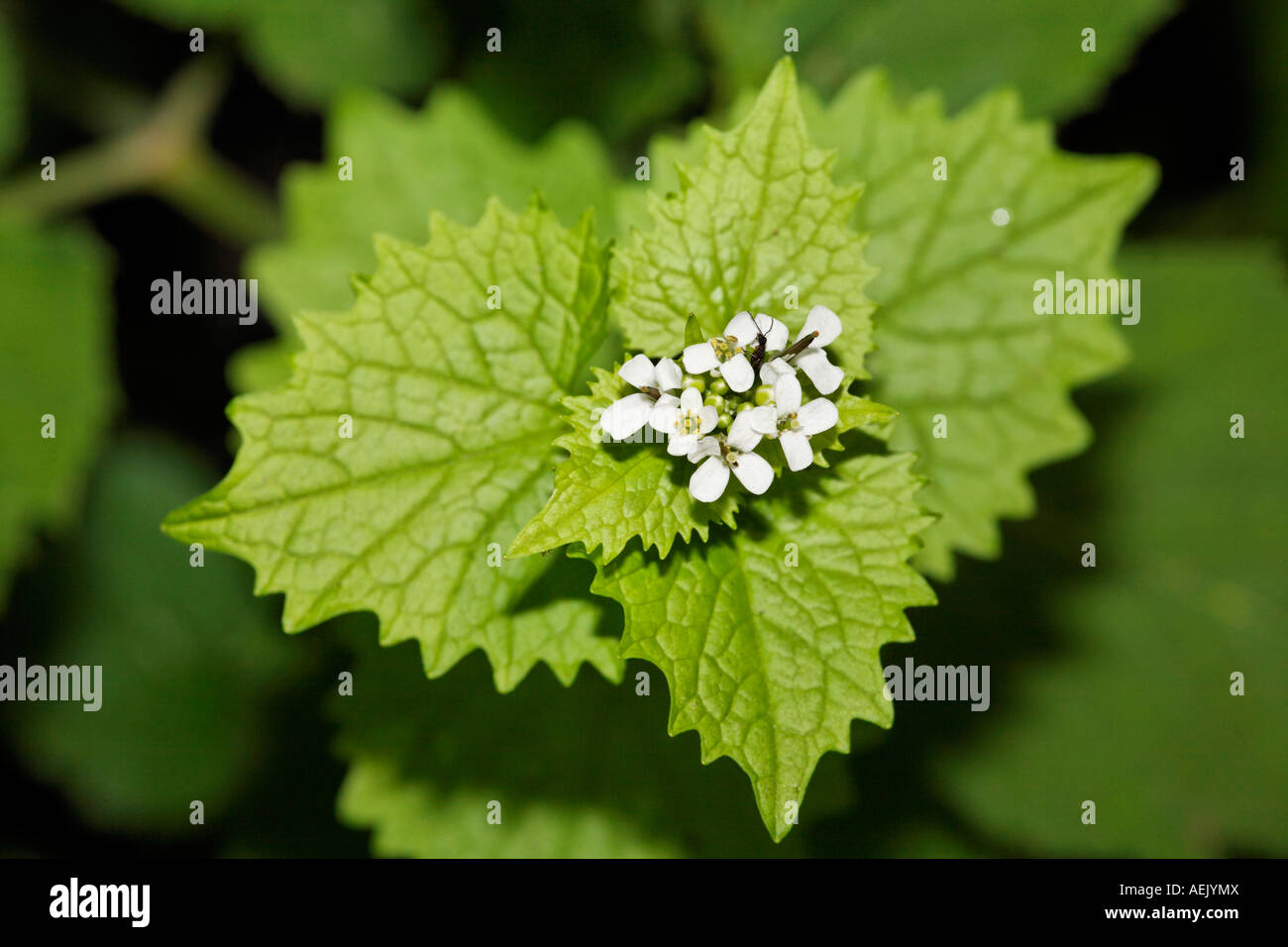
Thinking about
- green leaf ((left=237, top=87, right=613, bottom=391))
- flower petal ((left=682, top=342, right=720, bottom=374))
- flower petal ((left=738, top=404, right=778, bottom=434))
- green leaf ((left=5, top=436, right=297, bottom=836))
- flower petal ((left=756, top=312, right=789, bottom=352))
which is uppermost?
green leaf ((left=237, top=87, right=613, bottom=391))

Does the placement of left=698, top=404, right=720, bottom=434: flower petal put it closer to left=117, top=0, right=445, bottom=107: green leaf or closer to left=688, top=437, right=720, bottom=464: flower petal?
left=688, top=437, right=720, bottom=464: flower petal

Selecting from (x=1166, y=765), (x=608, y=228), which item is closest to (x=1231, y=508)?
(x=1166, y=765)

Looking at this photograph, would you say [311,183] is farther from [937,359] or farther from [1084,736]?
[1084,736]

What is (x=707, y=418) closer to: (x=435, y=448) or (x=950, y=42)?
(x=435, y=448)

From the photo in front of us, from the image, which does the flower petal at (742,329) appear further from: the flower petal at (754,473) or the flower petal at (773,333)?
the flower petal at (754,473)

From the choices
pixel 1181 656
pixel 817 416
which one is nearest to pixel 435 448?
pixel 817 416

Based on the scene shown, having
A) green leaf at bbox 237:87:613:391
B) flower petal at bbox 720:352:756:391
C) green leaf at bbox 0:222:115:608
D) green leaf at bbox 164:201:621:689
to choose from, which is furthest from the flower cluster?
green leaf at bbox 0:222:115:608
